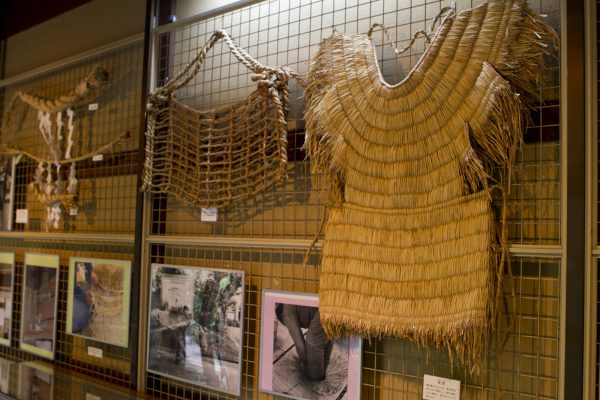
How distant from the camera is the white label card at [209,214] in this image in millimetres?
2064

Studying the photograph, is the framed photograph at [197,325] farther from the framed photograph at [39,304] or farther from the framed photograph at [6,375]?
the framed photograph at [39,304]

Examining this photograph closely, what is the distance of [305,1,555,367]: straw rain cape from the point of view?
1.40 metres

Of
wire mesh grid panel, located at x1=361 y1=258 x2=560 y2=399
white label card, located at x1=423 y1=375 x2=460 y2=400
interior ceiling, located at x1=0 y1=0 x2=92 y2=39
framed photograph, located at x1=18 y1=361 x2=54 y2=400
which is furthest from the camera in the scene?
interior ceiling, located at x1=0 y1=0 x2=92 y2=39

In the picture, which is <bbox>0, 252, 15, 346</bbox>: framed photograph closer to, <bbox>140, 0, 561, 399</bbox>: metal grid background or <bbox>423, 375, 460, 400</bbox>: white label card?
<bbox>140, 0, 561, 399</bbox>: metal grid background

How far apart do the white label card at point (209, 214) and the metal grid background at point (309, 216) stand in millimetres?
21

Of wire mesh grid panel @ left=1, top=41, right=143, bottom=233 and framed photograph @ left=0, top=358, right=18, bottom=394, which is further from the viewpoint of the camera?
wire mesh grid panel @ left=1, top=41, right=143, bottom=233

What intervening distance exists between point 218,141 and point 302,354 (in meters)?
0.83

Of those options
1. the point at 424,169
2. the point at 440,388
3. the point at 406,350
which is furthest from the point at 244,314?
the point at 424,169

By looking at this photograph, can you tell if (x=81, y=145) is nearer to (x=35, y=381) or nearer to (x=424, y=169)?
(x=35, y=381)

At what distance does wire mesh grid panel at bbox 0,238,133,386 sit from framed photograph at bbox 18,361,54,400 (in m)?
0.09

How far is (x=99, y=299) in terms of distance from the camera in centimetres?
242

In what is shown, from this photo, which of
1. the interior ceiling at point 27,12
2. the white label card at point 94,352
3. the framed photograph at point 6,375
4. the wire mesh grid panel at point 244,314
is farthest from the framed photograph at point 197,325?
the interior ceiling at point 27,12

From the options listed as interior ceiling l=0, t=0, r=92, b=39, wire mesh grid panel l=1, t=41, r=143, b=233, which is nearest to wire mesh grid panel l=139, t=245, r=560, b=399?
wire mesh grid panel l=1, t=41, r=143, b=233

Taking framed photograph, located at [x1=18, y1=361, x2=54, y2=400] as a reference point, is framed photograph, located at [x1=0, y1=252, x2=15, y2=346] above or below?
above
